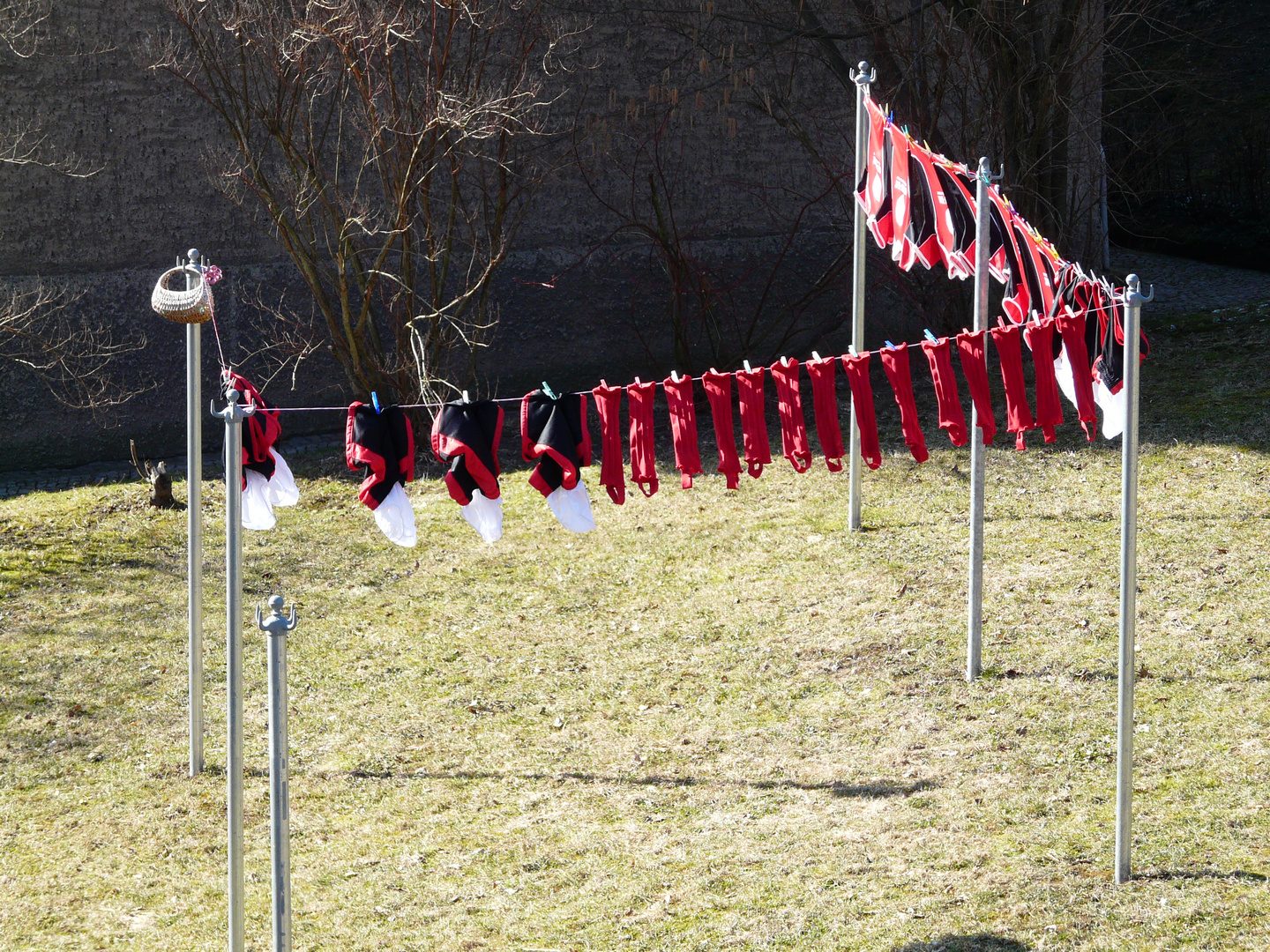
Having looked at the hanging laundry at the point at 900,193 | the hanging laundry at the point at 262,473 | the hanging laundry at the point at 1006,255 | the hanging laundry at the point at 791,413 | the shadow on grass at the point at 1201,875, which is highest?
the hanging laundry at the point at 900,193

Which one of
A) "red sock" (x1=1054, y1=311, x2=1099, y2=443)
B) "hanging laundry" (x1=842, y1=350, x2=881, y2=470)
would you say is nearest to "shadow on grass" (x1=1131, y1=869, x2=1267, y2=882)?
"red sock" (x1=1054, y1=311, x2=1099, y2=443)

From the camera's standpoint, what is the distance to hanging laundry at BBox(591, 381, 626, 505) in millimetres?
6137

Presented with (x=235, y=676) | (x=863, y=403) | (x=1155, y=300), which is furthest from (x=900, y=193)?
(x=1155, y=300)

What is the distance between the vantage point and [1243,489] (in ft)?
29.5

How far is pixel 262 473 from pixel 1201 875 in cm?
438

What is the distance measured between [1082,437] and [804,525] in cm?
260

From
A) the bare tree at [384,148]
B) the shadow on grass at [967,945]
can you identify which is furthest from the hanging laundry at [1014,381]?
the bare tree at [384,148]

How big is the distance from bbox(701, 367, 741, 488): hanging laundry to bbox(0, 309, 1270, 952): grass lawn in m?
1.39

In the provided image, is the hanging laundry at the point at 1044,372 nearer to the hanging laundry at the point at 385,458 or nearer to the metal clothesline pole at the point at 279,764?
the hanging laundry at the point at 385,458

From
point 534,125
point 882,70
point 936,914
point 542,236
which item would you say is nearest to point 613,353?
point 542,236

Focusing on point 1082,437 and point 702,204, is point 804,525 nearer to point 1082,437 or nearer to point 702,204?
point 1082,437

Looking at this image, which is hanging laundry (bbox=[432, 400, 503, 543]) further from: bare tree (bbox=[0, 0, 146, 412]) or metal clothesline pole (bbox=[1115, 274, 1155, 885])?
bare tree (bbox=[0, 0, 146, 412])

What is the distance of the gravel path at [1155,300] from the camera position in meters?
11.8

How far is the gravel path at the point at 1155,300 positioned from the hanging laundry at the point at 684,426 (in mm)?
6183
